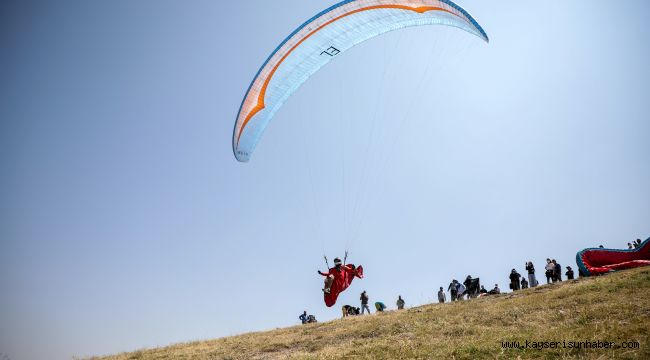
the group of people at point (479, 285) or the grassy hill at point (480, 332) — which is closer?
the grassy hill at point (480, 332)

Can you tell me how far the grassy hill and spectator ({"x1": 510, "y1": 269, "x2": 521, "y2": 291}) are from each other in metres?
4.89

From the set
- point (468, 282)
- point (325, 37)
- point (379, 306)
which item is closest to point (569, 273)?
point (468, 282)

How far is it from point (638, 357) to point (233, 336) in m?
14.7

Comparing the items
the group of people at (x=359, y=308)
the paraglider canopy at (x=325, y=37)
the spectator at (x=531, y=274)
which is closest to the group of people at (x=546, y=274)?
the spectator at (x=531, y=274)

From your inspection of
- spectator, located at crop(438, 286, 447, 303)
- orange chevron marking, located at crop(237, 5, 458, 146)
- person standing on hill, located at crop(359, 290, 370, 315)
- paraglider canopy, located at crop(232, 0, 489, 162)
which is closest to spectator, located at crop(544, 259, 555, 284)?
spectator, located at crop(438, 286, 447, 303)

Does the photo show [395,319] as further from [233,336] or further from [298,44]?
[298,44]

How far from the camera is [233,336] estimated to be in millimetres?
17547

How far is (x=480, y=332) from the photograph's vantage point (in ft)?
36.2

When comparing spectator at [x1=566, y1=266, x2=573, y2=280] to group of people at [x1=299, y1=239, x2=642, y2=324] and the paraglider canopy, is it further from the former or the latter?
the paraglider canopy

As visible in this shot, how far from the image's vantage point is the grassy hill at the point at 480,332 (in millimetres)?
8562

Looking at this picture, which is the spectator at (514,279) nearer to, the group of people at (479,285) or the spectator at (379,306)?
the group of people at (479,285)

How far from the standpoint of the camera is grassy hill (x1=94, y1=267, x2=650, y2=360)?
8.56 meters

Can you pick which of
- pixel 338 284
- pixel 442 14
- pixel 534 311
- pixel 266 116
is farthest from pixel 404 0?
pixel 534 311

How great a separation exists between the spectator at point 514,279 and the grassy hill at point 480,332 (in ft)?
16.0
